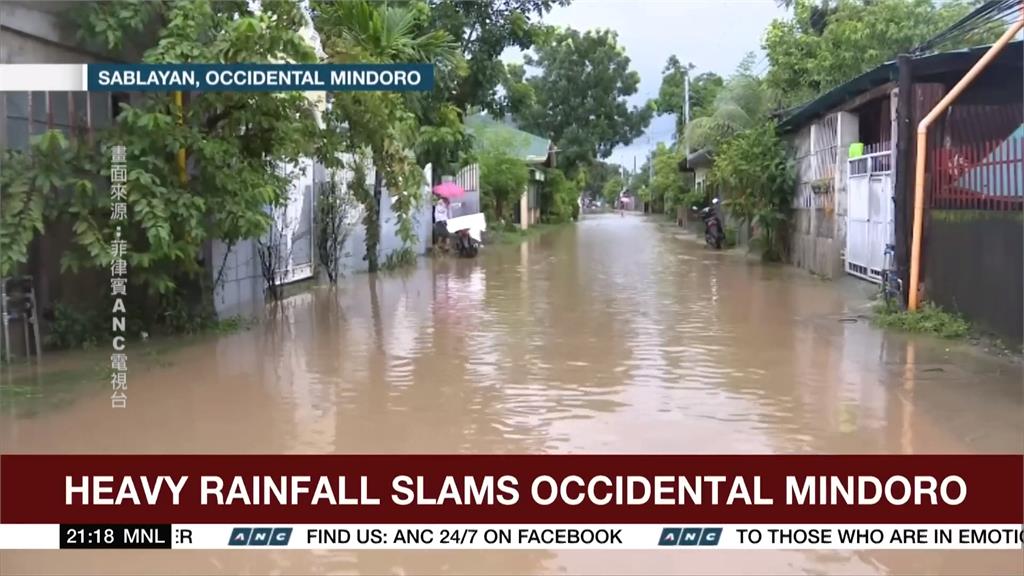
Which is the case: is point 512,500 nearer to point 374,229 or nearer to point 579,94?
point 374,229

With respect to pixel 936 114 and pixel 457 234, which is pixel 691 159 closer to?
pixel 457 234

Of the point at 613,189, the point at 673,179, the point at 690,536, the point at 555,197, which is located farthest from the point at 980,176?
the point at 613,189

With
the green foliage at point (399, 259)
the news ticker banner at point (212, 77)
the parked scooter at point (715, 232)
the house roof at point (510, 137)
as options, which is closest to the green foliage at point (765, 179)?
the parked scooter at point (715, 232)

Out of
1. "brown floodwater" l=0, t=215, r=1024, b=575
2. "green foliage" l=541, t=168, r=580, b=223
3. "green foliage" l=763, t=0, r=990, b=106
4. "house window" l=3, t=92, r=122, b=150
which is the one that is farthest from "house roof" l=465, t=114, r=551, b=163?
"house window" l=3, t=92, r=122, b=150

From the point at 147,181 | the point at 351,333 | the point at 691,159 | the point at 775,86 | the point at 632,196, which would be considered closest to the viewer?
the point at 147,181

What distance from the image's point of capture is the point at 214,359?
28.6 feet

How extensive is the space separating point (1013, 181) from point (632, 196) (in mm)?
100528

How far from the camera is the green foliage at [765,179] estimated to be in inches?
721

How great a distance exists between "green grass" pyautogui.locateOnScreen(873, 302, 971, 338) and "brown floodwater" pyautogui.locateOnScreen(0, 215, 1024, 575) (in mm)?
257

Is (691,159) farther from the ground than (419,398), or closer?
farther from the ground

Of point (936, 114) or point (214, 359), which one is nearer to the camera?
point (214, 359)

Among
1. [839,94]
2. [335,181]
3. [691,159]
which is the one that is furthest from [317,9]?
[691,159]

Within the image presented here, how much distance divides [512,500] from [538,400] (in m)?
2.06

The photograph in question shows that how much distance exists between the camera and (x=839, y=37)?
22.6 meters
